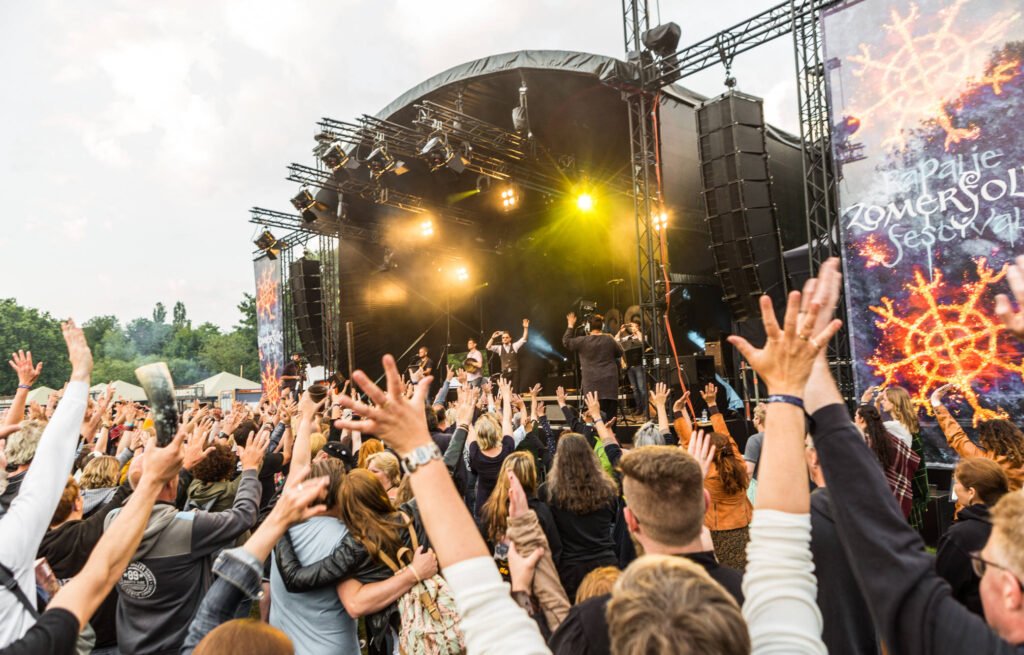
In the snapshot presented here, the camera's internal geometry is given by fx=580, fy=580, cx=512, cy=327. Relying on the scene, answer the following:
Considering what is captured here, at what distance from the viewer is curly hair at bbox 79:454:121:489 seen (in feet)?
10.1

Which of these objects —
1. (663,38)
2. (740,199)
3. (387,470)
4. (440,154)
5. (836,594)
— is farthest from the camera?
(440,154)

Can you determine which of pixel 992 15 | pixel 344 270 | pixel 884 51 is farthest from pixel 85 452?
pixel 344 270

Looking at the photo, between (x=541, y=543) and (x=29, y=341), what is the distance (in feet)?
188

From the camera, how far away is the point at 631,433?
8.30 m

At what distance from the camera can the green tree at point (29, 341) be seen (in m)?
43.7

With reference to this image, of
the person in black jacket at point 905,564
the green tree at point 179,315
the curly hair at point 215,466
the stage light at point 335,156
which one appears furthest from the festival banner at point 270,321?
the green tree at point 179,315

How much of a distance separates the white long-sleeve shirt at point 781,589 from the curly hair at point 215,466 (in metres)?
2.85

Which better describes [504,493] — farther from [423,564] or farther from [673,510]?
[673,510]

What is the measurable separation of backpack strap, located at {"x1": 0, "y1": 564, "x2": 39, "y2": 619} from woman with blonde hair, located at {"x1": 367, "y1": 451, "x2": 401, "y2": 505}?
77.2 inches

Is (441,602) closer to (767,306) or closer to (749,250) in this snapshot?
(767,306)

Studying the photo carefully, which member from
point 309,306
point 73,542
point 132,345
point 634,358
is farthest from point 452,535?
point 132,345

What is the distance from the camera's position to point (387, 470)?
3.41 metres

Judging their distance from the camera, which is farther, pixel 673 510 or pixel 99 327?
pixel 99 327

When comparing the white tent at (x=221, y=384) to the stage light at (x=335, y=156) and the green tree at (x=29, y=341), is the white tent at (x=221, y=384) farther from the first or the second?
the green tree at (x=29, y=341)
